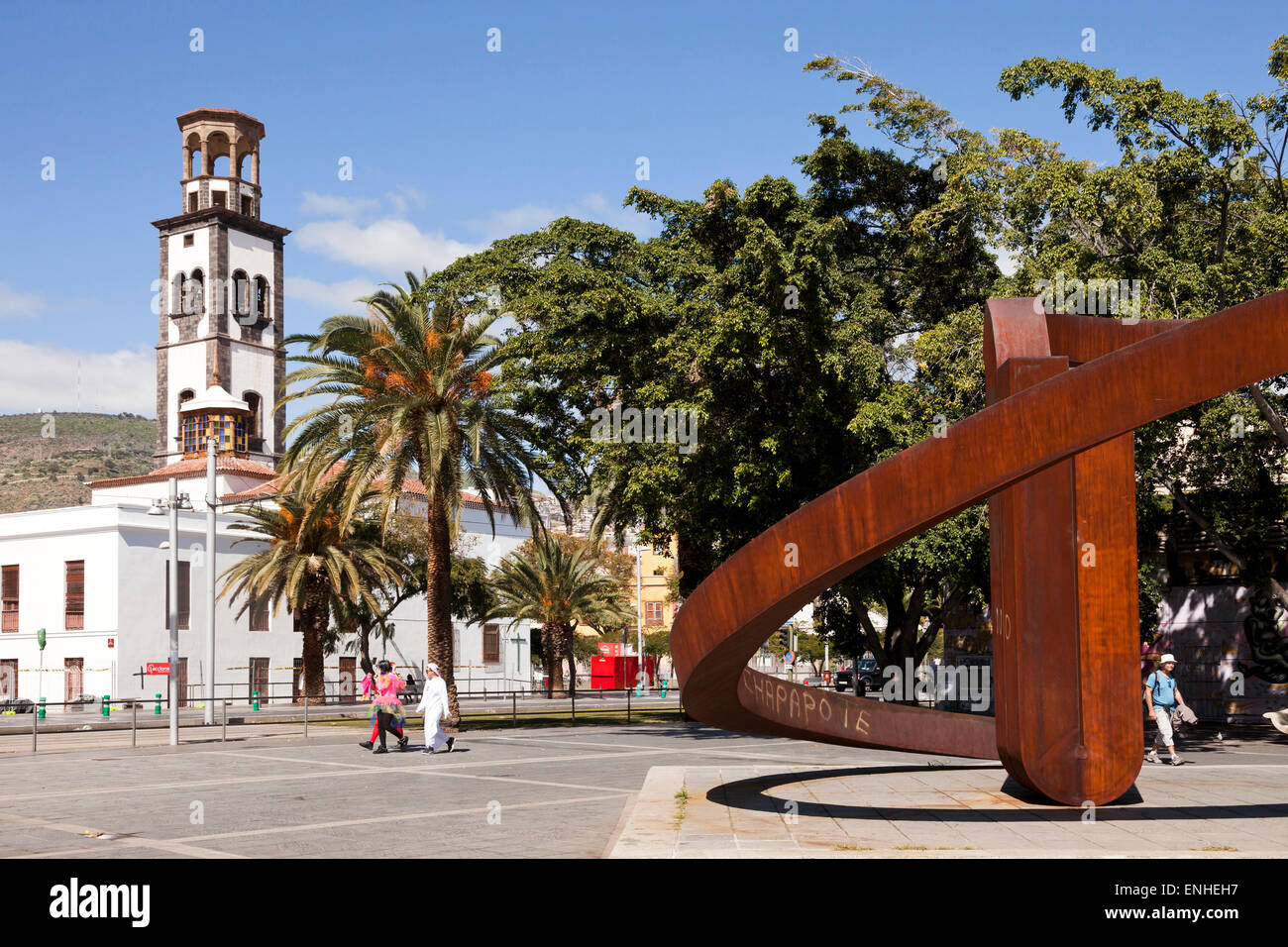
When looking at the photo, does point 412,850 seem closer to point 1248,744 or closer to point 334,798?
point 334,798

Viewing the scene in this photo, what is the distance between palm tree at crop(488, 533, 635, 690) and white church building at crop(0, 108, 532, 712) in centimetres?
857

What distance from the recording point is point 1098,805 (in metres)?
10.0

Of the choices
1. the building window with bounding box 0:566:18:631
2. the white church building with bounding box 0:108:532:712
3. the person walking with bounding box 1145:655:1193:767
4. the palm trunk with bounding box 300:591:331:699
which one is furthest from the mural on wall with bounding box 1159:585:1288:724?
the building window with bounding box 0:566:18:631

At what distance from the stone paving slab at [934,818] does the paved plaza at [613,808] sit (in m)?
0.03

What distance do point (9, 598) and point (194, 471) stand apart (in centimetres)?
2023

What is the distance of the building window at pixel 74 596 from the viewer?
49.0 m

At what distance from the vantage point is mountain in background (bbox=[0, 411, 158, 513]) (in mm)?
114938

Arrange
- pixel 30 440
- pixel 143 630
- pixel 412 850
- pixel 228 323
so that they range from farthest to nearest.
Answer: pixel 30 440, pixel 228 323, pixel 143 630, pixel 412 850

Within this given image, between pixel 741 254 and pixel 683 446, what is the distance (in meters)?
3.56

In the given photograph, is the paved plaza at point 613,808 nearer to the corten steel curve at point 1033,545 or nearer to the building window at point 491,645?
the corten steel curve at point 1033,545

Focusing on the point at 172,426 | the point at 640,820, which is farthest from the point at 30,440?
the point at 640,820

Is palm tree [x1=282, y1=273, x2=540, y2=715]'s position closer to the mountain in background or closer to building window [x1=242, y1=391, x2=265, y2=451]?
building window [x1=242, y1=391, x2=265, y2=451]

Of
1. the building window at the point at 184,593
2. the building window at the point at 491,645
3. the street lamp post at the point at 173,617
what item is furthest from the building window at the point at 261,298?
the street lamp post at the point at 173,617

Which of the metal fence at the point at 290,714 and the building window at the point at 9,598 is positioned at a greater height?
the building window at the point at 9,598
